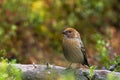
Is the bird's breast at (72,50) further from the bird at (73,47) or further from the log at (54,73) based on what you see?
the log at (54,73)

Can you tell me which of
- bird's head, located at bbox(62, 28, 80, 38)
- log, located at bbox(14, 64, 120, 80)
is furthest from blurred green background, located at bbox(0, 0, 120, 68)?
log, located at bbox(14, 64, 120, 80)

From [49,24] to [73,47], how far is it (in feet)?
17.4

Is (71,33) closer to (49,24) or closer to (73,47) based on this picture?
(73,47)

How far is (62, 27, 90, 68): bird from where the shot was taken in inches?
342

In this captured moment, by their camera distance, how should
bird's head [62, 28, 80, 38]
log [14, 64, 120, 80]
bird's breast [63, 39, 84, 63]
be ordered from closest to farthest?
1. log [14, 64, 120, 80]
2. bird's breast [63, 39, 84, 63]
3. bird's head [62, 28, 80, 38]

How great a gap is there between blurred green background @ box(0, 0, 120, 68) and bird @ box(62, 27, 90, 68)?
3311mm

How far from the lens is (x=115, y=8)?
49.0 ft

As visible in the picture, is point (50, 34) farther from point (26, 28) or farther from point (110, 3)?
point (110, 3)

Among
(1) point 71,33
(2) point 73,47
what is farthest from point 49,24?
(2) point 73,47

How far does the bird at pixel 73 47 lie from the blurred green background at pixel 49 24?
331 cm

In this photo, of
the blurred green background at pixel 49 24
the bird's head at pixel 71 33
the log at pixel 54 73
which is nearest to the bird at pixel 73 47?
the bird's head at pixel 71 33

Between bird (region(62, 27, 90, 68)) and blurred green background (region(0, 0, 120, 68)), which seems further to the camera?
blurred green background (region(0, 0, 120, 68))

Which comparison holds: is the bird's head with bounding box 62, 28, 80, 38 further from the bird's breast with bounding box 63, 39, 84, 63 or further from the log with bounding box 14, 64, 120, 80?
the log with bounding box 14, 64, 120, 80

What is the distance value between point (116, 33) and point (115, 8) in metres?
0.73
